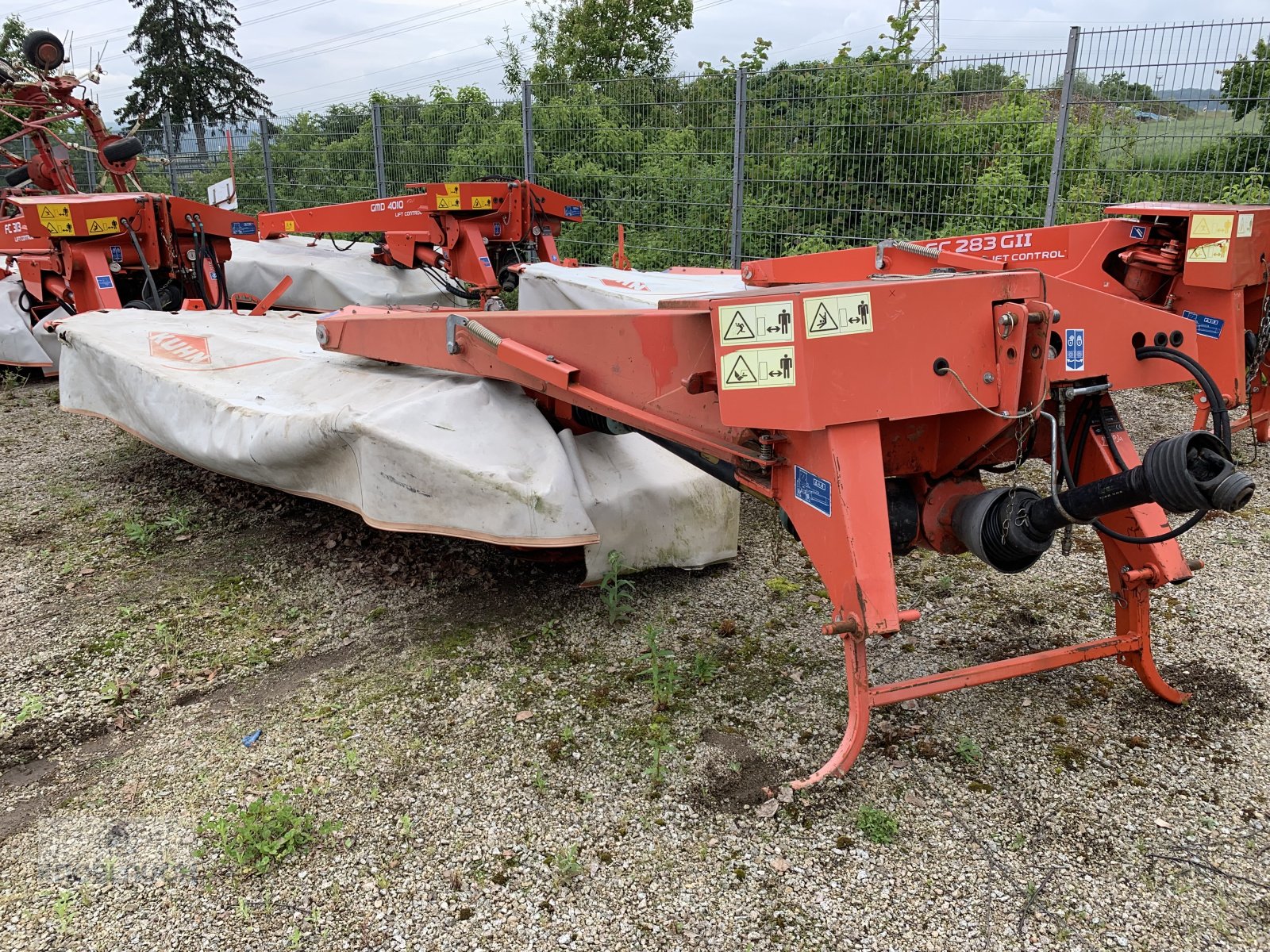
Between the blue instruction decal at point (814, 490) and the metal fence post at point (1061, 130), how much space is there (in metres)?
5.34

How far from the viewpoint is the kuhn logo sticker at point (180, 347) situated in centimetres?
407

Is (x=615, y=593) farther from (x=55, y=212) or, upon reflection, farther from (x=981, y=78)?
(x=981, y=78)

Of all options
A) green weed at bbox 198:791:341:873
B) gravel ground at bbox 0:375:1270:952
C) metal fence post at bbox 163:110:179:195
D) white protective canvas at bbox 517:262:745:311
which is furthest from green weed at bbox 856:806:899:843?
Result: metal fence post at bbox 163:110:179:195

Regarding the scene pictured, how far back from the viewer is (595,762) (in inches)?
99.4

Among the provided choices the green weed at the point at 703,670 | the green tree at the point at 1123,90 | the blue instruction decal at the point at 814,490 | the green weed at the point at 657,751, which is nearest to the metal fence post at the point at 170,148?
the green tree at the point at 1123,90

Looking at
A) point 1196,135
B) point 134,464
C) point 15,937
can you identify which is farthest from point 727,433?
point 1196,135

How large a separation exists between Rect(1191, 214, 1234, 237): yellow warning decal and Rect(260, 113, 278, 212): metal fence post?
38.0 feet

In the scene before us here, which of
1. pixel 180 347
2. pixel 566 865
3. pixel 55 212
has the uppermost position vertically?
pixel 55 212

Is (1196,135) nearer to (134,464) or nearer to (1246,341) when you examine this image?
(1246,341)

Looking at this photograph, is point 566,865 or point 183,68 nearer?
point 566,865

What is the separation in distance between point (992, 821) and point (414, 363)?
8.10 feet

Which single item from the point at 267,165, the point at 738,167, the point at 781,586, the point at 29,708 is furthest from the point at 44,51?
the point at 781,586

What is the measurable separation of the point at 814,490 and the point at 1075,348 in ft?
2.41

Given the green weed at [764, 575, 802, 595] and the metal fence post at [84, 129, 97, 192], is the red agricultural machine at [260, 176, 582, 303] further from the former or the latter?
the metal fence post at [84, 129, 97, 192]
